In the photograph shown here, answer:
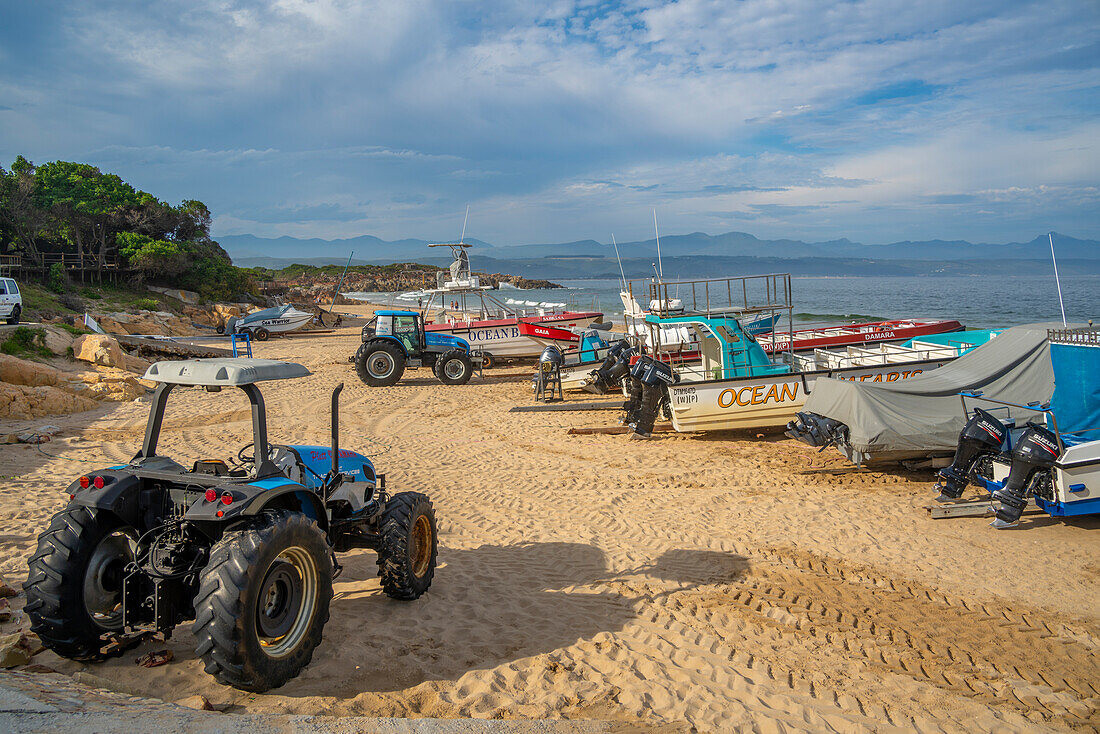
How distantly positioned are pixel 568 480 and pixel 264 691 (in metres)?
5.70

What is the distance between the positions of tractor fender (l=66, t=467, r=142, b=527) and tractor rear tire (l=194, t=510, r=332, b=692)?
0.79 metres

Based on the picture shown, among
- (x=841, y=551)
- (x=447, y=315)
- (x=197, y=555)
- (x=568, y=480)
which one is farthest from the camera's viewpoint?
(x=447, y=315)

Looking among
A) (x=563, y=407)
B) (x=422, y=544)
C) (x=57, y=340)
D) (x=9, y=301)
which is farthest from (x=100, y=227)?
(x=422, y=544)

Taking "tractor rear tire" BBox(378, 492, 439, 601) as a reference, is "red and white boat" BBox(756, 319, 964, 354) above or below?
above

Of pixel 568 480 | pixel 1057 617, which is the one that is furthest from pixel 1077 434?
pixel 568 480

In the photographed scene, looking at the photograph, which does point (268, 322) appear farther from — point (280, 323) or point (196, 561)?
point (196, 561)

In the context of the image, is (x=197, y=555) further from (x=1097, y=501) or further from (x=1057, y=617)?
(x=1097, y=501)

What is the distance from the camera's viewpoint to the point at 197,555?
3.78m

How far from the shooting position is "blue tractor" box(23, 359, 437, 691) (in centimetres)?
334

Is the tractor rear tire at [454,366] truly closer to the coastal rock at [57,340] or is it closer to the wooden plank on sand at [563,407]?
the wooden plank on sand at [563,407]

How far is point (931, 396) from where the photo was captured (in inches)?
356

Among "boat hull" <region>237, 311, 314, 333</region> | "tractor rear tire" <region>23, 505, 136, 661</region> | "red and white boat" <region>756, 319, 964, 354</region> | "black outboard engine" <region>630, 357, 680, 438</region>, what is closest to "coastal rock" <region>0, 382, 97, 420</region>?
"tractor rear tire" <region>23, 505, 136, 661</region>

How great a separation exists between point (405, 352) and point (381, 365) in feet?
2.21

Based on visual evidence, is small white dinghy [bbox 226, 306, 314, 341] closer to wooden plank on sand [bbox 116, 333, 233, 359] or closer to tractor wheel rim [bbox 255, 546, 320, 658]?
wooden plank on sand [bbox 116, 333, 233, 359]
